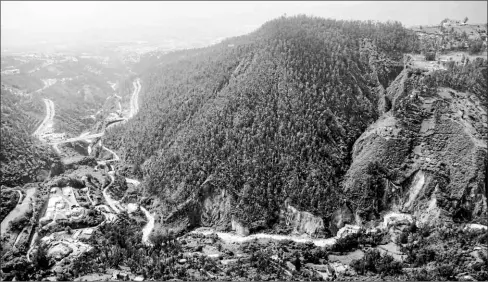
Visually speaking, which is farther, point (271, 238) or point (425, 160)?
→ point (425, 160)

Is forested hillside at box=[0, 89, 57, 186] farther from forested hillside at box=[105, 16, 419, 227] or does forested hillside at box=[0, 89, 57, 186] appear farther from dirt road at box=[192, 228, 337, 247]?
dirt road at box=[192, 228, 337, 247]

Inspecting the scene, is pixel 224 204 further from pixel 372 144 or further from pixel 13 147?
pixel 13 147

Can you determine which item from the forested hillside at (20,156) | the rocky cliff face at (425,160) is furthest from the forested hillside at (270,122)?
the forested hillside at (20,156)

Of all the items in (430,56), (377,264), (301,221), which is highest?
(430,56)

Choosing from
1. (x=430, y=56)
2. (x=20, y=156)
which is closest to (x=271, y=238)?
(x=20, y=156)

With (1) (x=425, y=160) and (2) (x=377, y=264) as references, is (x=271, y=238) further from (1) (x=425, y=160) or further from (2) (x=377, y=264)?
(1) (x=425, y=160)

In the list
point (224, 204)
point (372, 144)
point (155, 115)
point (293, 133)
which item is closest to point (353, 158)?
point (372, 144)

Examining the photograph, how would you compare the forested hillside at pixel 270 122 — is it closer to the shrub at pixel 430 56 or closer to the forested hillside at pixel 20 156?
the shrub at pixel 430 56
